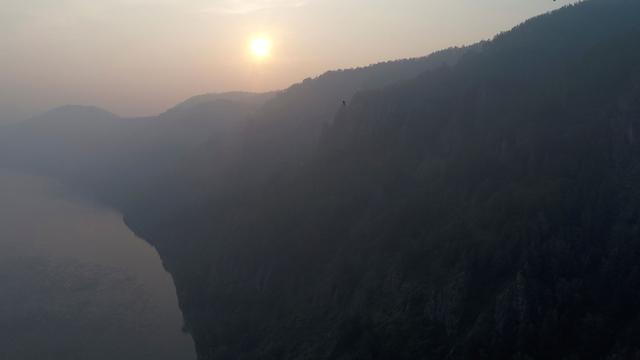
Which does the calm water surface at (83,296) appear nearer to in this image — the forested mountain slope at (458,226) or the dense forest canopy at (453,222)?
the dense forest canopy at (453,222)

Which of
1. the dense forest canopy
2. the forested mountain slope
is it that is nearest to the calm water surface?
the dense forest canopy

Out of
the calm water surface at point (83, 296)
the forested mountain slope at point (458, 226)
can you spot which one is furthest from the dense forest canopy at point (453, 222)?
the calm water surface at point (83, 296)

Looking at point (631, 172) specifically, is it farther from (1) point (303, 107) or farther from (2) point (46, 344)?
(1) point (303, 107)

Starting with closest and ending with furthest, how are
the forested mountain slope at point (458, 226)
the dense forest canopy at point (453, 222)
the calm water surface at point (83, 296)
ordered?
the forested mountain slope at point (458, 226)
the dense forest canopy at point (453, 222)
the calm water surface at point (83, 296)

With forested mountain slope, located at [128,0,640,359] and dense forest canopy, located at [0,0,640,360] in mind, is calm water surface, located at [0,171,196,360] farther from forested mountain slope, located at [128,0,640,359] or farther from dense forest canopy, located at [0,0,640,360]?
forested mountain slope, located at [128,0,640,359]

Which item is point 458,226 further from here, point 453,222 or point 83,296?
point 83,296

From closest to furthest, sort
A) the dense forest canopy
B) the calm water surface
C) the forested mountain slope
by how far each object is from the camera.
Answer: the forested mountain slope < the dense forest canopy < the calm water surface
